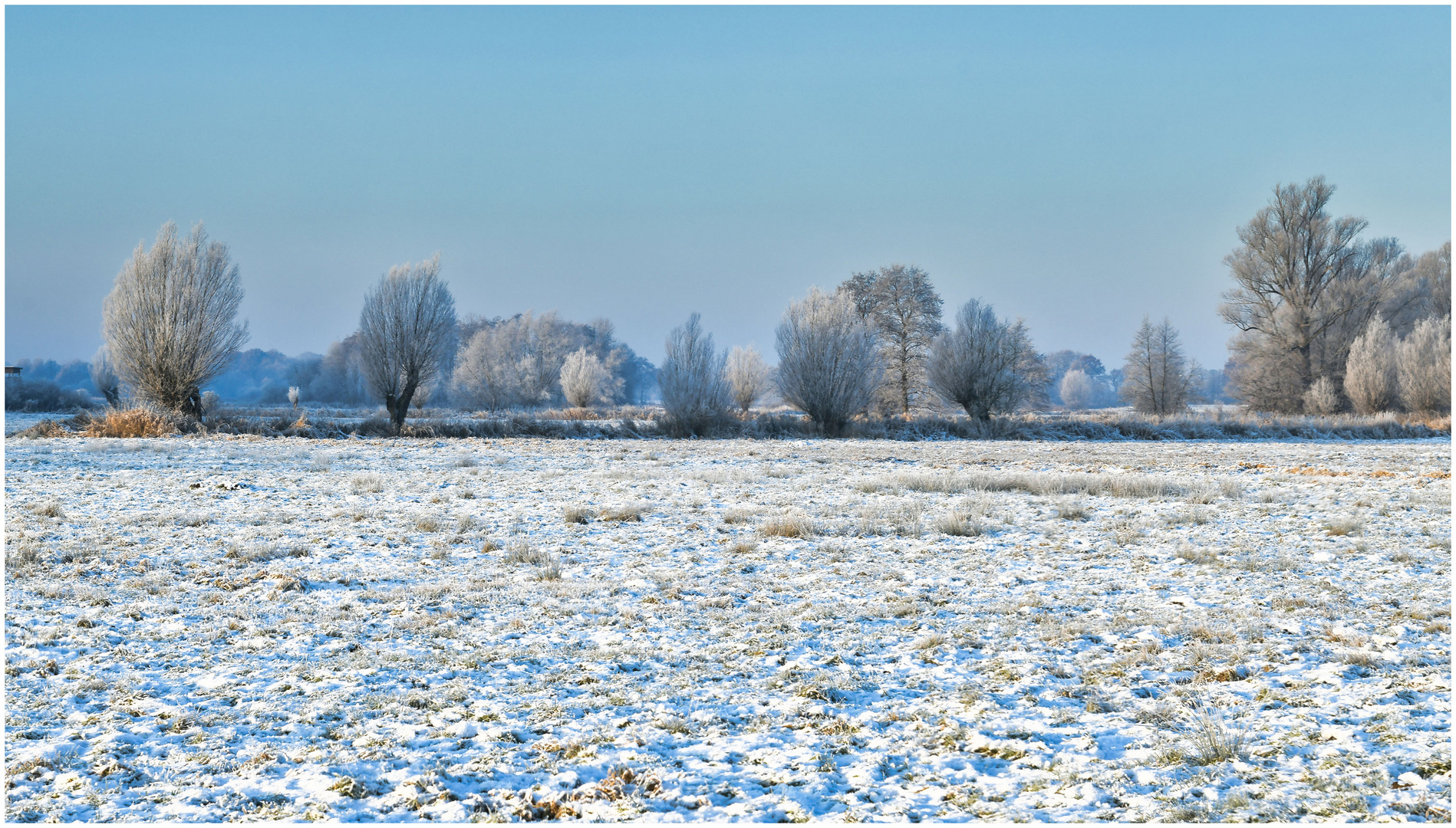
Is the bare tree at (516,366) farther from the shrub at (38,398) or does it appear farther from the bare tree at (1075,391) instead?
the bare tree at (1075,391)

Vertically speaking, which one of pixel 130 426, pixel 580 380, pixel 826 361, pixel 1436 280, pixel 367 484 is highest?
pixel 1436 280

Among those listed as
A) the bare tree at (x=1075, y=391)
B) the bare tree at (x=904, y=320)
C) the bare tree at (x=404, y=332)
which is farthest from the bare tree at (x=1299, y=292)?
the bare tree at (x=1075, y=391)

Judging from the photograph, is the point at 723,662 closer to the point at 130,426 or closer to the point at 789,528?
the point at 789,528

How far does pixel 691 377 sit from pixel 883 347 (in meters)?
15.0

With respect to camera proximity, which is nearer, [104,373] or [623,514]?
[623,514]

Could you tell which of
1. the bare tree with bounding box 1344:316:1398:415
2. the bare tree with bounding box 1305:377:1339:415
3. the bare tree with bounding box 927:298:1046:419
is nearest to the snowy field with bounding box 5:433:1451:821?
the bare tree with bounding box 927:298:1046:419

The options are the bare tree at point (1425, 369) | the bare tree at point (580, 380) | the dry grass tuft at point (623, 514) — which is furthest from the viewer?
the bare tree at point (580, 380)

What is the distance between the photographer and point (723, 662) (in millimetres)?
4270

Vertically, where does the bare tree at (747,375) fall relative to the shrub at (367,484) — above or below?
above

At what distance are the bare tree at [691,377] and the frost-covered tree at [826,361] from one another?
2.86 meters

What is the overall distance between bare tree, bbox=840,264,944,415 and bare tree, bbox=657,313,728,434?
44.3ft

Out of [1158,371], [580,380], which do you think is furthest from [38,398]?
[1158,371]

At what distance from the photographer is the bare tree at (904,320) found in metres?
39.3

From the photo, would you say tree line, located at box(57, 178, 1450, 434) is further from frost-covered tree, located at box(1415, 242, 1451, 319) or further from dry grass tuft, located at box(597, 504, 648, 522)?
dry grass tuft, located at box(597, 504, 648, 522)
